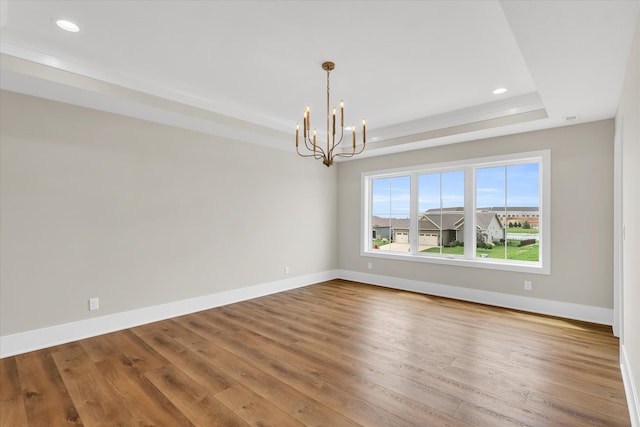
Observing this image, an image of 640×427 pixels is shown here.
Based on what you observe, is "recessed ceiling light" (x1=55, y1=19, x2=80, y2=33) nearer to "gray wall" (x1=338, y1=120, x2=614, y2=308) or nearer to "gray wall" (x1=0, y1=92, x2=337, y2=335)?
"gray wall" (x1=0, y1=92, x2=337, y2=335)

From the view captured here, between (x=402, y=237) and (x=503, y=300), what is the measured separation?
74.9 inches

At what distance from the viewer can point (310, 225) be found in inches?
241

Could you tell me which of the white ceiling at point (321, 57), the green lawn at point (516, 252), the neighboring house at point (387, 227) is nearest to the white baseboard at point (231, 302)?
the green lawn at point (516, 252)

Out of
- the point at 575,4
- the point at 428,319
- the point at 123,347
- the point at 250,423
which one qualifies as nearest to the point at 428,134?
the point at 428,319

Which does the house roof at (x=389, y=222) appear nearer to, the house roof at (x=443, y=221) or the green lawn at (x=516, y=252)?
the house roof at (x=443, y=221)

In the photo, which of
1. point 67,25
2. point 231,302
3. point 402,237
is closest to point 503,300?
point 402,237

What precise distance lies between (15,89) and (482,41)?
425cm

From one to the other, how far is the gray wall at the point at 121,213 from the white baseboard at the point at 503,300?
197 cm

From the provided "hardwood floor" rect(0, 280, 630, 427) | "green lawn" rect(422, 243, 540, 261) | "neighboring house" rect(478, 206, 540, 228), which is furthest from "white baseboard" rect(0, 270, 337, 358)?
"neighboring house" rect(478, 206, 540, 228)

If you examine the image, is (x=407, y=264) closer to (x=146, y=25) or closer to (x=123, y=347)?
(x=123, y=347)

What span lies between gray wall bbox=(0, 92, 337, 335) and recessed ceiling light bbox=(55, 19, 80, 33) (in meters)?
1.16

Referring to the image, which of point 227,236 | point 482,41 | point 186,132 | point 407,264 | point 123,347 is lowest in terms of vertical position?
point 123,347

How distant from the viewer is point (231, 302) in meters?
4.80

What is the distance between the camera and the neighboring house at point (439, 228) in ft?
15.9
